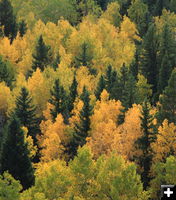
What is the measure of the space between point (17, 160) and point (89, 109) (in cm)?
1531

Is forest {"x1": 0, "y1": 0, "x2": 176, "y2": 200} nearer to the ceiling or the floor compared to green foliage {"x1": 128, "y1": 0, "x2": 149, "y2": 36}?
nearer to the floor

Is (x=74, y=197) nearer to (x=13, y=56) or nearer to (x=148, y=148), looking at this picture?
(x=148, y=148)

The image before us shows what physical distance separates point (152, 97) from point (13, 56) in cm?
3584

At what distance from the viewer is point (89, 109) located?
59281mm

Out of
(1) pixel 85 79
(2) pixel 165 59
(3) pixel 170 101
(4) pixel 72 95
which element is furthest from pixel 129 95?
(1) pixel 85 79

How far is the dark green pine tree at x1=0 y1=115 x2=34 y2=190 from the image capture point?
46.4m

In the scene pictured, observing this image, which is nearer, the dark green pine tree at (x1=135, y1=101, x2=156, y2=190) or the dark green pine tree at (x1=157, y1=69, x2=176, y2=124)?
the dark green pine tree at (x1=135, y1=101, x2=156, y2=190)

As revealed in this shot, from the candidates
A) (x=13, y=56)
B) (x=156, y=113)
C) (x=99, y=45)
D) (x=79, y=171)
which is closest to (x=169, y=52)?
(x=99, y=45)

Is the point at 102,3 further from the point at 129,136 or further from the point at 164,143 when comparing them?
the point at 164,143

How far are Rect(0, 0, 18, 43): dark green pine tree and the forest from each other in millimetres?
255

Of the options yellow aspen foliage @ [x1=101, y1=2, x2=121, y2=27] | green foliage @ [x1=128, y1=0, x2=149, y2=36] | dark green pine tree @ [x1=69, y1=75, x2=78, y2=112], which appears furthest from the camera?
yellow aspen foliage @ [x1=101, y1=2, x2=121, y2=27]

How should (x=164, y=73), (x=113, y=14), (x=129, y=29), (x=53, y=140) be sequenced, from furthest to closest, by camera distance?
1. (x=113, y=14)
2. (x=129, y=29)
3. (x=164, y=73)
4. (x=53, y=140)

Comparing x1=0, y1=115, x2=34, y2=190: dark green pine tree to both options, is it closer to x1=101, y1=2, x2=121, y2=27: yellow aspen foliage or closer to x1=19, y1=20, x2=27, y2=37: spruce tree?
x1=19, y1=20, x2=27, y2=37: spruce tree

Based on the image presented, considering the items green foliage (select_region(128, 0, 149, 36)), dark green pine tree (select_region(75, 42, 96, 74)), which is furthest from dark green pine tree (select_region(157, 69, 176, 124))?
green foliage (select_region(128, 0, 149, 36))
